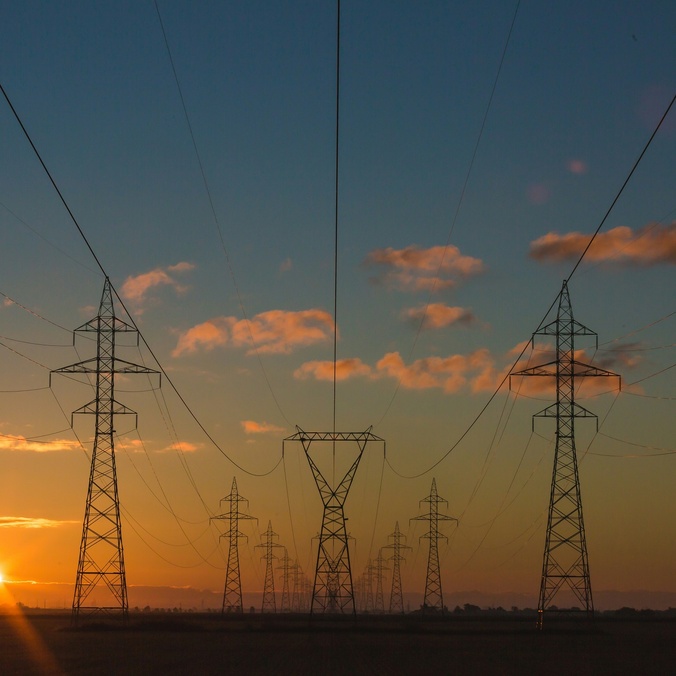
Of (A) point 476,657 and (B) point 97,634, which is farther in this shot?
(B) point 97,634

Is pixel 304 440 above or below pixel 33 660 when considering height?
above

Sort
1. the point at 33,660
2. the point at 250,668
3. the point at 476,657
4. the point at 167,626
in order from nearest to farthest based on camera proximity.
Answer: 1. the point at 250,668
2. the point at 33,660
3. the point at 476,657
4. the point at 167,626

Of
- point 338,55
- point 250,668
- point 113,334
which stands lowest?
point 250,668

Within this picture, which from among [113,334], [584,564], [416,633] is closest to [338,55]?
[113,334]

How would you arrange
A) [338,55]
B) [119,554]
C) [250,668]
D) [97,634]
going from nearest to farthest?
[338,55] → [250,668] → [119,554] → [97,634]

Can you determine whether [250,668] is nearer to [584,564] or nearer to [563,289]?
[584,564]

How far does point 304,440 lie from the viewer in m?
81.3

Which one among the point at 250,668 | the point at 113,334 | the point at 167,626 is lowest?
the point at 250,668

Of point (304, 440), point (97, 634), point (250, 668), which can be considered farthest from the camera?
point (304, 440)

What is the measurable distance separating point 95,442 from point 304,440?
804 inches

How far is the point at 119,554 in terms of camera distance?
63500 millimetres

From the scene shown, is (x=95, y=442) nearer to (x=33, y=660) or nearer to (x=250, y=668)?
(x=33, y=660)

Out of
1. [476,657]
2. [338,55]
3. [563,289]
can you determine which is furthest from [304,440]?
[338,55]

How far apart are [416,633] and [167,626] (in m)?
20.5
